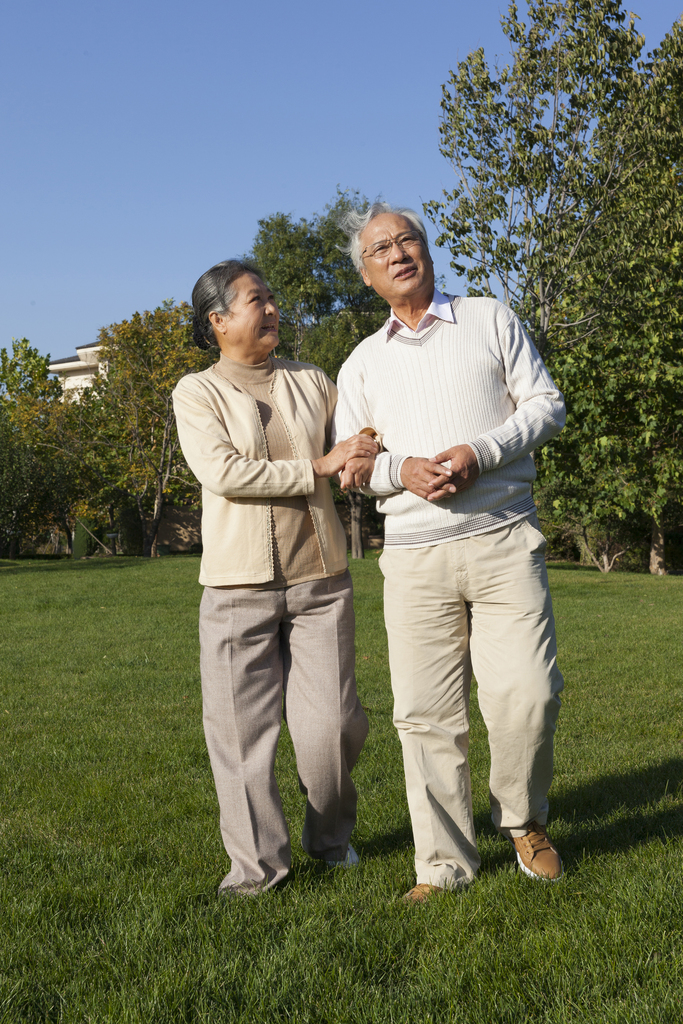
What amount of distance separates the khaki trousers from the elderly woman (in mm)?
311

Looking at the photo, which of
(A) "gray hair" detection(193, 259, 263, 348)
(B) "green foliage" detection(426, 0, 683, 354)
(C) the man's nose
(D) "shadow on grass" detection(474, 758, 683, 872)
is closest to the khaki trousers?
(D) "shadow on grass" detection(474, 758, 683, 872)

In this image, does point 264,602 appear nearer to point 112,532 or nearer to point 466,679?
point 466,679

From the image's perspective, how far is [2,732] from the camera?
6.81 metres

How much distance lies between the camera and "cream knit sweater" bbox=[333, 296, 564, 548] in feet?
11.5

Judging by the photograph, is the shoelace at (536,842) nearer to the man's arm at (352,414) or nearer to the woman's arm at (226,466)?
the man's arm at (352,414)

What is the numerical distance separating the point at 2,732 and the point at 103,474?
33458 millimetres

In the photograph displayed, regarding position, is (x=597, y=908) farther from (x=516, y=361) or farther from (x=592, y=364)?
(x=592, y=364)

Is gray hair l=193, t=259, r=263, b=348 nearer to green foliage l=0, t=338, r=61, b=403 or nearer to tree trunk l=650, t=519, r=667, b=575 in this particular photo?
tree trunk l=650, t=519, r=667, b=575

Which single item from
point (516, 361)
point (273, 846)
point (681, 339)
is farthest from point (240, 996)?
point (681, 339)

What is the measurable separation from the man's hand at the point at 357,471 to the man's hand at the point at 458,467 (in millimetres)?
309

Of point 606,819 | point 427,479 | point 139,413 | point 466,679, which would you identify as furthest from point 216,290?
point 139,413

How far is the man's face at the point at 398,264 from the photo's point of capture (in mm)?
3682

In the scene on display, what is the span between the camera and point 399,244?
12.1 ft

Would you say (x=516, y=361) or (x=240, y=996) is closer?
(x=240, y=996)
